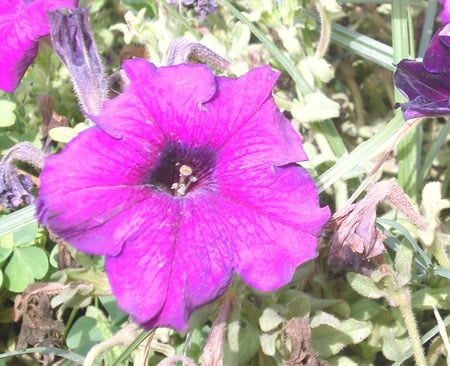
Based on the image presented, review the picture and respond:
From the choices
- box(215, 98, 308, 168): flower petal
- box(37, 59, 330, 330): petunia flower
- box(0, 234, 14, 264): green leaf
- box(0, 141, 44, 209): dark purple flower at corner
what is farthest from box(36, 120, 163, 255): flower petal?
box(0, 234, 14, 264): green leaf

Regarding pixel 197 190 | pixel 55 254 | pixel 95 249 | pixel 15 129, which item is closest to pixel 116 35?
pixel 15 129

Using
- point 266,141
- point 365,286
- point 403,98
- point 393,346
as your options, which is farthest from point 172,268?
point 403,98

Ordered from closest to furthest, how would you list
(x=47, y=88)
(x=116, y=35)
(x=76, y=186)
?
(x=76, y=186) < (x=47, y=88) < (x=116, y=35)

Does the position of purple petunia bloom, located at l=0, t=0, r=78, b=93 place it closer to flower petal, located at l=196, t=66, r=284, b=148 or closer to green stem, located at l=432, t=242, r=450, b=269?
flower petal, located at l=196, t=66, r=284, b=148

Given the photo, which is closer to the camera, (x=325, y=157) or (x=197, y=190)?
(x=197, y=190)

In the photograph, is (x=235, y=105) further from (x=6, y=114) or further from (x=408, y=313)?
(x=6, y=114)

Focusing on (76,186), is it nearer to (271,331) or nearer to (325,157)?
(271,331)
